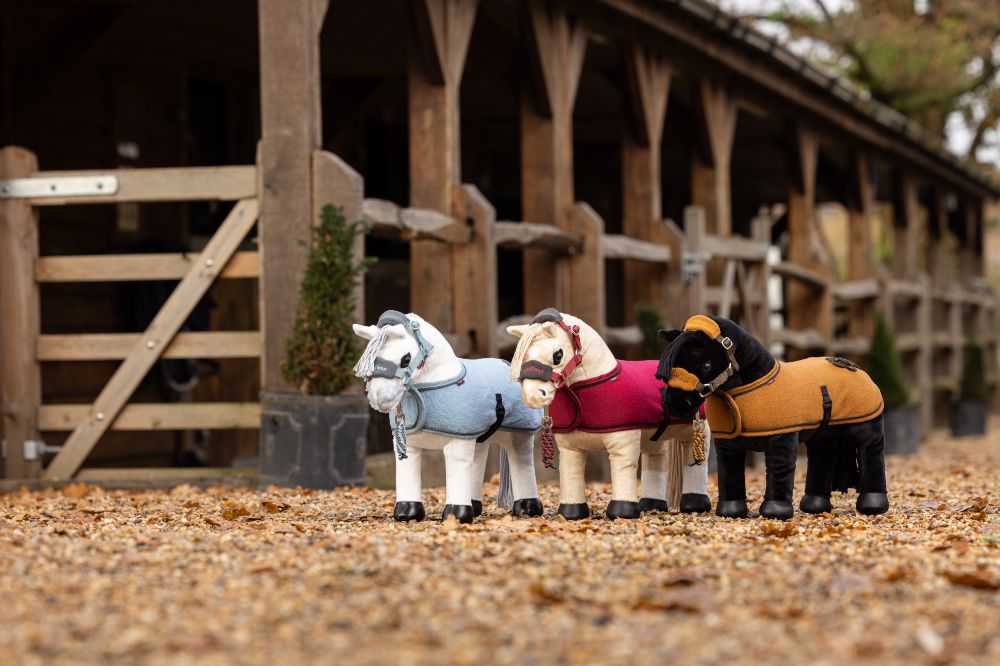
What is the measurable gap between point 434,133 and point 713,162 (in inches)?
167

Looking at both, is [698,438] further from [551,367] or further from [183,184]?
[183,184]

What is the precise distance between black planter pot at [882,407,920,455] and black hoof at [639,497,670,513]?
310 inches

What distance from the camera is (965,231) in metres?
20.8

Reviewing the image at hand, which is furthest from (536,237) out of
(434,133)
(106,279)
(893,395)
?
(893,395)

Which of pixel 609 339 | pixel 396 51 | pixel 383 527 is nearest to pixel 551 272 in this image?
pixel 609 339

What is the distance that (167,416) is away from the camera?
24.1ft

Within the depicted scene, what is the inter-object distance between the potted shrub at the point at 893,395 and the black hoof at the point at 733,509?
8.01 m

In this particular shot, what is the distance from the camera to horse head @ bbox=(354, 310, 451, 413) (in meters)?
4.95

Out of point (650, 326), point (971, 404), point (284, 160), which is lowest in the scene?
point (971, 404)

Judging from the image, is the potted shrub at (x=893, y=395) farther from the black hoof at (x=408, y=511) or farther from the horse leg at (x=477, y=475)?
the black hoof at (x=408, y=511)

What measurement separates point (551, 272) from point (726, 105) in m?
3.70

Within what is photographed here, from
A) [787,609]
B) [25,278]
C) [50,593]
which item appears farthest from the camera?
[25,278]

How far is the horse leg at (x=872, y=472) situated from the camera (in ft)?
17.9

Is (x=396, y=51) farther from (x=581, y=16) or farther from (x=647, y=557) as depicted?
(x=647, y=557)
